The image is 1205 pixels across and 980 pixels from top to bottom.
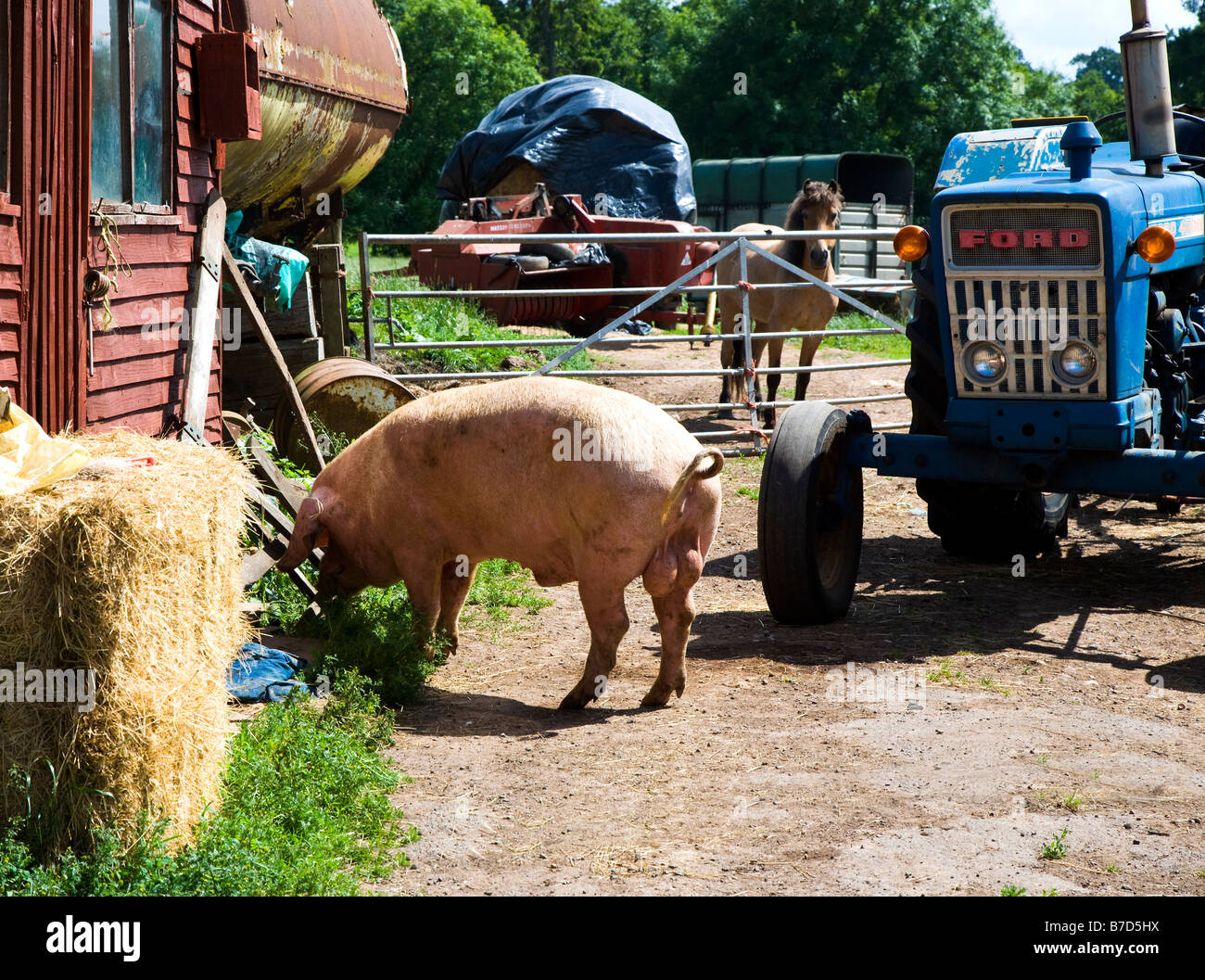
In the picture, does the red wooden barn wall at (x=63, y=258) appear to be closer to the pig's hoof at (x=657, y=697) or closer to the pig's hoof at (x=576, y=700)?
the pig's hoof at (x=576, y=700)

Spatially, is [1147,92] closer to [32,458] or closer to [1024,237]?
[1024,237]

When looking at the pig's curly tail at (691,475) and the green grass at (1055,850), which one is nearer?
the green grass at (1055,850)

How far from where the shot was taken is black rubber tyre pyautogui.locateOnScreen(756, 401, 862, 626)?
225 inches

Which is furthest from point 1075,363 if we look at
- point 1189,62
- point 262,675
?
point 1189,62

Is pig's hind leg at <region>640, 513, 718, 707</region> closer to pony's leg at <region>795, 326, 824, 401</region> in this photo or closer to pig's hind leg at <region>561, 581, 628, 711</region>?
pig's hind leg at <region>561, 581, 628, 711</region>

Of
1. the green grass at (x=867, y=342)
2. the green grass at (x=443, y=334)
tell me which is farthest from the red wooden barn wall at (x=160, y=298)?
the green grass at (x=867, y=342)

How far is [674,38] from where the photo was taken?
3634 centimetres

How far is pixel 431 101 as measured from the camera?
117 ft

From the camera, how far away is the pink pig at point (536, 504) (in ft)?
15.8

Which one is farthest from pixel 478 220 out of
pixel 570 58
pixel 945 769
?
pixel 570 58

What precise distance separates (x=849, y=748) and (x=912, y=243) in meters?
2.59

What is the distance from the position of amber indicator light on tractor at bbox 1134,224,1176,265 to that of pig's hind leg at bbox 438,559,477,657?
128 inches

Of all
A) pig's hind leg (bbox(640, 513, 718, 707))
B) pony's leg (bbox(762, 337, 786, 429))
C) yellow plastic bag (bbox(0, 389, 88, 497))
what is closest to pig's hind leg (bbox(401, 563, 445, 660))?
pig's hind leg (bbox(640, 513, 718, 707))

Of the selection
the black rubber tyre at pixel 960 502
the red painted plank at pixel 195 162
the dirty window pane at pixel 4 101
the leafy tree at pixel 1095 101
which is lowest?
the black rubber tyre at pixel 960 502
